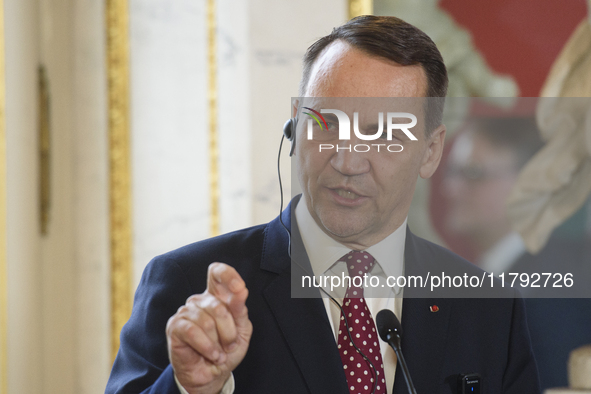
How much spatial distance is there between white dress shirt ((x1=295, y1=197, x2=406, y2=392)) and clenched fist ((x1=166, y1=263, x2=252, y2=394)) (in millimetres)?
Answer: 385

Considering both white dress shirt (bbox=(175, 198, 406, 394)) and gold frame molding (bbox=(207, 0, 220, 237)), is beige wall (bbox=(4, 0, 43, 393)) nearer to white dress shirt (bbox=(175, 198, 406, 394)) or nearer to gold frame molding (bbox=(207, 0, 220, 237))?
gold frame molding (bbox=(207, 0, 220, 237))

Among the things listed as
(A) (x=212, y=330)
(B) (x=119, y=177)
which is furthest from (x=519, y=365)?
(B) (x=119, y=177)

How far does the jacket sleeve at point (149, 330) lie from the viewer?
1.23 m

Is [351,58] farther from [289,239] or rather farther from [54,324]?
[54,324]

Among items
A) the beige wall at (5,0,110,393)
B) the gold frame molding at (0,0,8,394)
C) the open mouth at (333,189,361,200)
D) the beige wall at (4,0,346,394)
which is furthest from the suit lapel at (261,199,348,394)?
the beige wall at (5,0,110,393)

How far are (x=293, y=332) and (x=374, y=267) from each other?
25 centimetres

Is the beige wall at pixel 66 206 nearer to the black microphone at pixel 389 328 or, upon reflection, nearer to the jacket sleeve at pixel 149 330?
the jacket sleeve at pixel 149 330

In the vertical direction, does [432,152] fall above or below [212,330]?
above

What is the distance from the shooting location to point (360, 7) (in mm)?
2277

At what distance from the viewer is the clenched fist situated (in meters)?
0.91

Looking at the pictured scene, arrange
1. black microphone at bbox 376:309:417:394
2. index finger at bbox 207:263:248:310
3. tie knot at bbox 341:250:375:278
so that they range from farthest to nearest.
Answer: tie knot at bbox 341:250:375:278 < black microphone at bbox 376:309:417:394 < index finger at bbox 207:263:248:310

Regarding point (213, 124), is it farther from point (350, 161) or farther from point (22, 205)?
point (350, 161)

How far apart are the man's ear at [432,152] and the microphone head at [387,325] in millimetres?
493

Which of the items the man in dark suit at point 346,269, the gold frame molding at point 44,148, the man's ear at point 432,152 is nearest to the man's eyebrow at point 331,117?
the man in dark suit at point 346,269
